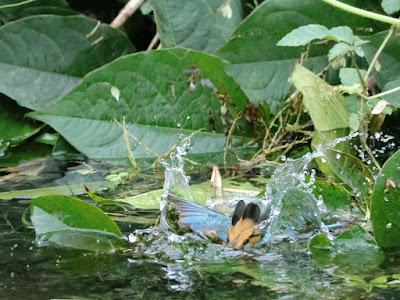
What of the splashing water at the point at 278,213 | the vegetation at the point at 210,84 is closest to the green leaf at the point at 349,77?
the vegetation at the point at 210,84

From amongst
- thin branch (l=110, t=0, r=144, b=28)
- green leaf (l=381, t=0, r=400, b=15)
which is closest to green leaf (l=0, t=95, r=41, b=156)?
thin branch (l=110, t=0, r=144, b=28)

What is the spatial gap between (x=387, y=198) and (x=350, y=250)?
104 millimetres

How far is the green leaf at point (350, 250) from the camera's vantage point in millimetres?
828

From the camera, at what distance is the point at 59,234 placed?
941 mm

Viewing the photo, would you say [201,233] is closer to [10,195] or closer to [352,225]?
[352,225]

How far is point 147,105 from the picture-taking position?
5.09ft

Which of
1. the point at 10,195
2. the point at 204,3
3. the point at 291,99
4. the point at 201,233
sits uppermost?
the point at 204,3

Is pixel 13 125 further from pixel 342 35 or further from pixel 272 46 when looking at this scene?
pixel 342 35

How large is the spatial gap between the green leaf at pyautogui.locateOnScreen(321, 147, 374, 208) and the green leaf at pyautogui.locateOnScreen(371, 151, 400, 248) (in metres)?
0.15

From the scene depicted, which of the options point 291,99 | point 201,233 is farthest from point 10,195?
point 291,99

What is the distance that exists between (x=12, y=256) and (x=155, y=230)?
230mm

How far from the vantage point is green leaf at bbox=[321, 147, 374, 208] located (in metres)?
1.07

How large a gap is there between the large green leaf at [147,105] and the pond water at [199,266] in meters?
0.48

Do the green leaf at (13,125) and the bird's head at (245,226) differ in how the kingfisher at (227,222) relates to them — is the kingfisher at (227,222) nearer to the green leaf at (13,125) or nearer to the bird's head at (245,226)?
the bird's head at (245,226)
